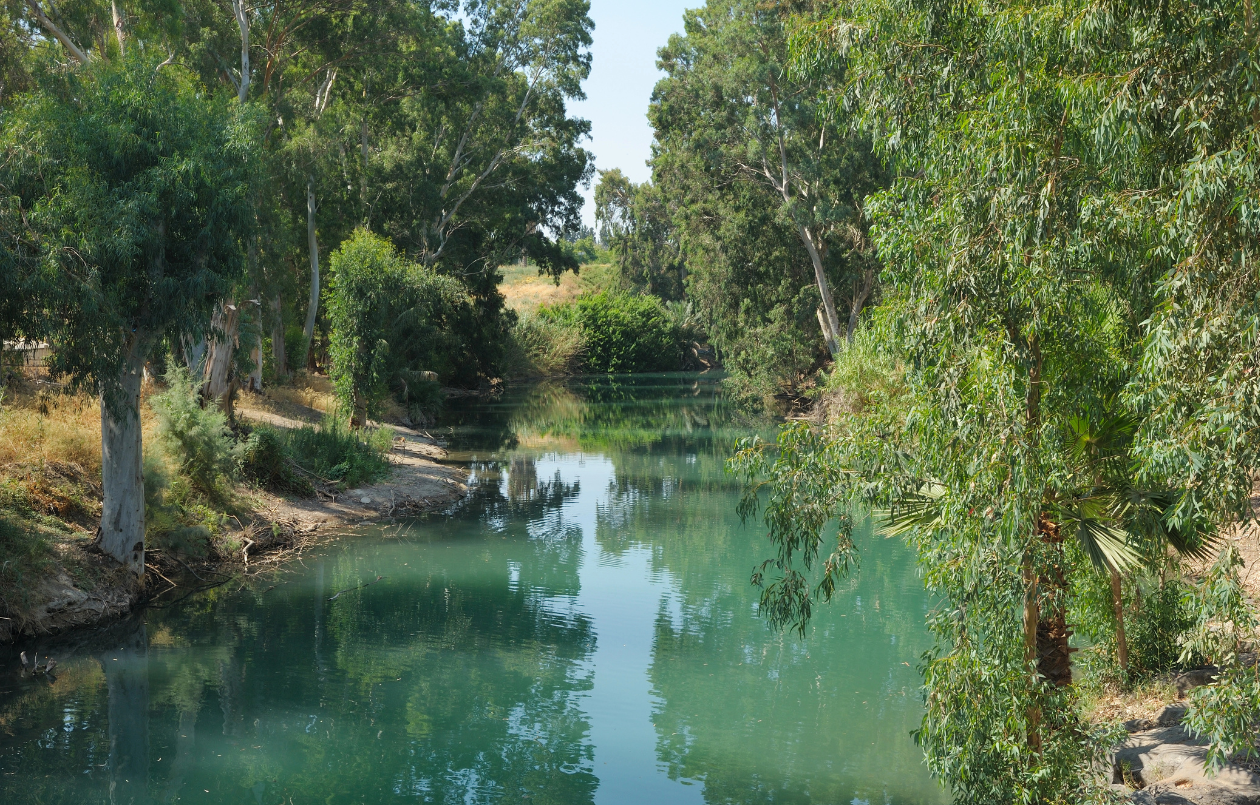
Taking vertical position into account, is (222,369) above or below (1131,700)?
above

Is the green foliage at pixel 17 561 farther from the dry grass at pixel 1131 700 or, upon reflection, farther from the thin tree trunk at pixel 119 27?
the thin tree trunk at pixel 119 27

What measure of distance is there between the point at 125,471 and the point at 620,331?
5976cm

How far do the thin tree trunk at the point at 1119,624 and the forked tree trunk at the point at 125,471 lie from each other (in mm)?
11175

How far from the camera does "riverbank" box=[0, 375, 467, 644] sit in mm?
11883

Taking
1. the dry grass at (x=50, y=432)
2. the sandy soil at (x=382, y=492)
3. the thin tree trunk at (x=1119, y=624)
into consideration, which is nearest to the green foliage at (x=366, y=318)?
the sandy soil at (x=382, y=492)

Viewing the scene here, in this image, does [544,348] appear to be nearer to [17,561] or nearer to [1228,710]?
[17,561]

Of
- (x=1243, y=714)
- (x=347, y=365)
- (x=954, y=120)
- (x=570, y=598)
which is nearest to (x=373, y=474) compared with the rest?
(x=347, y=365)

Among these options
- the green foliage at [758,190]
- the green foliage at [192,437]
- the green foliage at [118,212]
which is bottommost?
the green foliage at [192,437]

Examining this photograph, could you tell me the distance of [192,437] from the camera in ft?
53.8

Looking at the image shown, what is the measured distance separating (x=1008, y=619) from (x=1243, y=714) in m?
1.29

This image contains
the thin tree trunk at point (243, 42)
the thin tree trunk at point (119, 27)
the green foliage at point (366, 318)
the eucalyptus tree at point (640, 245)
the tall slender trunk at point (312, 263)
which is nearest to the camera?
the thin tree trunk at point (119, 27)

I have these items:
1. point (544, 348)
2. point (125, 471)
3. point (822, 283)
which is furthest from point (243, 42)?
point (544, 348)

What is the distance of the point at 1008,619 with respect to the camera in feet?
20.1

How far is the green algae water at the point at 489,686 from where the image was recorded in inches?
346
